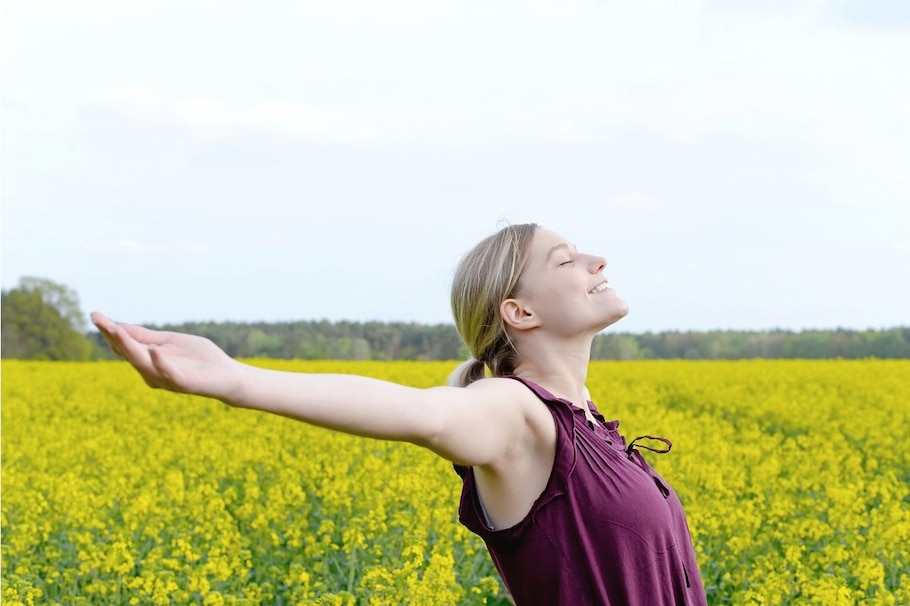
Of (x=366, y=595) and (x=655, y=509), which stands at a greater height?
(x=655, y=509)

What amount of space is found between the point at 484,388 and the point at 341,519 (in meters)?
3.68

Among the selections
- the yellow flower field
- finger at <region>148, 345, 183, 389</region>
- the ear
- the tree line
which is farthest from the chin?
the tree line

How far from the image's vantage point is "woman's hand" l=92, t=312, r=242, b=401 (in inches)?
53.9

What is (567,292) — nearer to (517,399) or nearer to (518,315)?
(518,315)

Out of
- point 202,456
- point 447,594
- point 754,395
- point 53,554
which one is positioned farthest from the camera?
point 754,395

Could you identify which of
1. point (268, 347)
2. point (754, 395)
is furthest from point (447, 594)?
point (268, 347)

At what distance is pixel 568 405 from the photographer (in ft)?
6.93

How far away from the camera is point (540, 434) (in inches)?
81.7

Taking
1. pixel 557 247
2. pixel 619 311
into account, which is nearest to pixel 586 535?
pixel 619 311

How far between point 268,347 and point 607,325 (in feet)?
68.5

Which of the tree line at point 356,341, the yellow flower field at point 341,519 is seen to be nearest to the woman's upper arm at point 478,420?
the yellow flower field at point 341,519

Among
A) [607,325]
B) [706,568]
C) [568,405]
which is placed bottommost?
[706,568]

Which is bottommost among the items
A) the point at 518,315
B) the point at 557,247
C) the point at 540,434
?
the point at 540,434

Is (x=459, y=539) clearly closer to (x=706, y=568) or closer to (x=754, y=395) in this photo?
(x=706, y=568)
